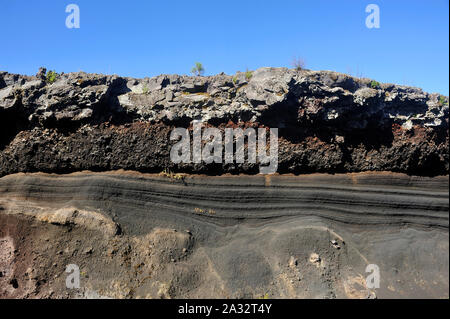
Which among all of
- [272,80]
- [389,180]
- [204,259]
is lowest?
[204,259]

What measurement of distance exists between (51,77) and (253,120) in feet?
25.6

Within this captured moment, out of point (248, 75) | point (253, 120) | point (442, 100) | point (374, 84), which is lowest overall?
point (253, 120)

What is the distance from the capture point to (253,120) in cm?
893

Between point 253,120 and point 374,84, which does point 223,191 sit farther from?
point 374,84

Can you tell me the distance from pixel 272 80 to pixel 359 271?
21.1 feet

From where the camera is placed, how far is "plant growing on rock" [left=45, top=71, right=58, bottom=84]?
32.9 feet

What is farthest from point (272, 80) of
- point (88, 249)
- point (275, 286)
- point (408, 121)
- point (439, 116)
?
point (88, 249)

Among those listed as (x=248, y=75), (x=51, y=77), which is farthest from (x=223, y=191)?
(x=51, y=77)

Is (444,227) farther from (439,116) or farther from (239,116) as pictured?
(239,116)

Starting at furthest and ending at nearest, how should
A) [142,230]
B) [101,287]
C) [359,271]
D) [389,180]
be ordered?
[389,180], [142,230], [359,271], [101,287]

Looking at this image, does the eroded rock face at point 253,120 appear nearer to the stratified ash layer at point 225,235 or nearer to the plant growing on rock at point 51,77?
the plant growing on rock at point 51,77

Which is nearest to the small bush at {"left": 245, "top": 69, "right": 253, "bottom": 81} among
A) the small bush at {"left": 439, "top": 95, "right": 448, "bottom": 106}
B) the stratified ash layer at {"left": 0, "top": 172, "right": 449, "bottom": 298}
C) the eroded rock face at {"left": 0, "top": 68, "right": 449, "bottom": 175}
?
the eroded rock face at {"left": 0, "top": 68, "right": 449, "bottom": 175}

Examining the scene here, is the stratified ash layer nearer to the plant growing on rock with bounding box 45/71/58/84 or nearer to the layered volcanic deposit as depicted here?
the layered volcanic deposit

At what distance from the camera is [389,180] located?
881 cm
